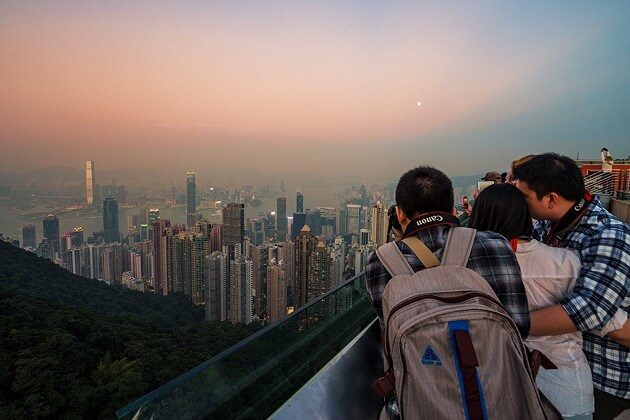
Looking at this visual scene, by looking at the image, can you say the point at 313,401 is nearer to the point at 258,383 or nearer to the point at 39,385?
the point at 258,383

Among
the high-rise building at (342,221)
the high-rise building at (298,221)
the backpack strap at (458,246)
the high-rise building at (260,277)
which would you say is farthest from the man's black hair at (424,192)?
the high-rise building at (298,221)

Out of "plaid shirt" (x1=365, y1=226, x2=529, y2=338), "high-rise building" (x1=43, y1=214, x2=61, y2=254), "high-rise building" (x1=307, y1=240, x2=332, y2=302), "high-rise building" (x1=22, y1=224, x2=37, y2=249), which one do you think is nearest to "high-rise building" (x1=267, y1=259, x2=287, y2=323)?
"high-rise building" (x1=307, y1=240, x2=332, y2=302)

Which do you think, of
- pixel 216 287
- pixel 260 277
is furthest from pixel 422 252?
pixel 216 287

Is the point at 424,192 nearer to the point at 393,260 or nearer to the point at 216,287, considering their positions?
the point at 393,260

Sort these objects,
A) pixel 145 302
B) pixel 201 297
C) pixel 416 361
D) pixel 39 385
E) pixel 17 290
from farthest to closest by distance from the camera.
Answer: pixel 201 297 → pixel 145 302 → pixel 17 290 → pixel 39 385 → pixel 416 361

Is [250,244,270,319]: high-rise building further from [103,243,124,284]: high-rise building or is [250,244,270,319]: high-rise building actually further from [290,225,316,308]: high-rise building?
[103,243,124,284]: high-rise building

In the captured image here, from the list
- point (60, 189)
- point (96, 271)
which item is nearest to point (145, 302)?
point (96, 271)
